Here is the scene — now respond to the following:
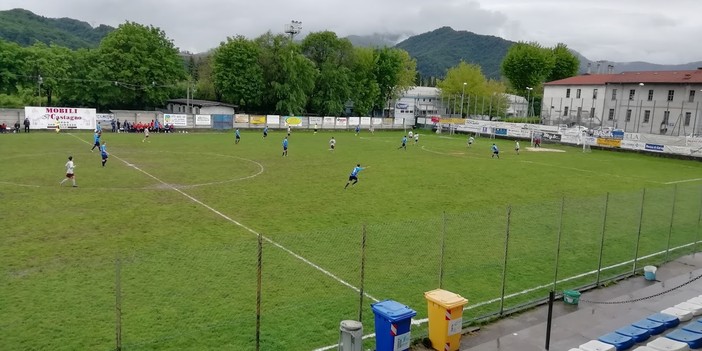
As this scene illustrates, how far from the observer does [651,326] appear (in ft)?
37.6

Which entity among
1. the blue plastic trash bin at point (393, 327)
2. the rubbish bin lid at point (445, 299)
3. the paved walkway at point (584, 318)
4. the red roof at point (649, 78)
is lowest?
the paved walkway at point (584, 318)

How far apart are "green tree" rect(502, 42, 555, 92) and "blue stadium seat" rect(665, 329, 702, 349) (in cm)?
9728

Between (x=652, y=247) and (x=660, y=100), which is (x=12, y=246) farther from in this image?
(x=660, y=100)

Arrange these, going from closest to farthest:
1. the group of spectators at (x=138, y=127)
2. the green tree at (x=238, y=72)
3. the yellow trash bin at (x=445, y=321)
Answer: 1. the yellow trash bin at (x=445, y=321)
2. the group of spectators at (x=138, y=127)
3. the green tree at (x=238, y=72)

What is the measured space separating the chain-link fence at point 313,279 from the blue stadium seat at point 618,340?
2327 mm

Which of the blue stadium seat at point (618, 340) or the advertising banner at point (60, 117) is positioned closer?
the blue stadium seat at point (618, 340)

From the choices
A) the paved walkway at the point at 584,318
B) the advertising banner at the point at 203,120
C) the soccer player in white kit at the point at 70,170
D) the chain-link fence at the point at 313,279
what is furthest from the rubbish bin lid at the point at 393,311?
the advertising banner at the point at 203,120

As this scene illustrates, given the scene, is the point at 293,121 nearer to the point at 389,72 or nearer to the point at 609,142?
the point at 389,72

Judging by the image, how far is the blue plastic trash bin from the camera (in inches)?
383

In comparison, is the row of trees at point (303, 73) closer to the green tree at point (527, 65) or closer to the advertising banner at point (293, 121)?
the advertising banner at point (293, 121)

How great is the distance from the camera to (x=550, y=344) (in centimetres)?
1098

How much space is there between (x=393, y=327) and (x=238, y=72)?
247 ft

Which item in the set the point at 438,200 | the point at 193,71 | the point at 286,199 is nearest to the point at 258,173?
the point at 286,199

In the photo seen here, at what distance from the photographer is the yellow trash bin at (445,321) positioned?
1032 cm
